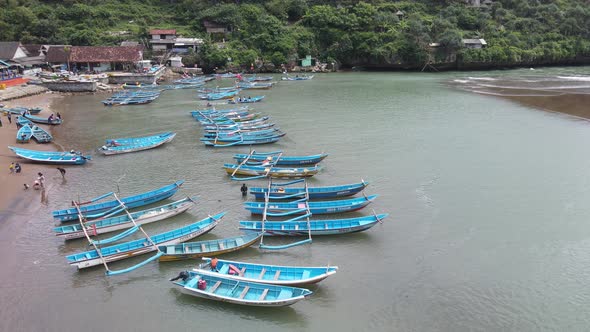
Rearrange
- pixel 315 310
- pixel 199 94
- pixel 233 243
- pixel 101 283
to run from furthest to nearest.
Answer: pixel 199 94 → pixel 233 243 → pixel 101 283 → pixel 315 310

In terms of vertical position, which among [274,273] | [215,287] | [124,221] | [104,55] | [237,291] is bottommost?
[237,291]

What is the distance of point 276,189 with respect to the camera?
81.0ft

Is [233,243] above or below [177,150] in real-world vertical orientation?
below

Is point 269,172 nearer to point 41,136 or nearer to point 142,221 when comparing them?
point 142,221

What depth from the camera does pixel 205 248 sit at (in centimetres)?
1922

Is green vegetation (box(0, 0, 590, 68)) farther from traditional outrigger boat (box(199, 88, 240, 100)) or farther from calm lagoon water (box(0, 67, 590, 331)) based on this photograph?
calm lagoon water (box(0, 67, 590, 331))

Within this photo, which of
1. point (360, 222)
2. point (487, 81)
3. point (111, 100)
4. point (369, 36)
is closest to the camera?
point (360, 222)

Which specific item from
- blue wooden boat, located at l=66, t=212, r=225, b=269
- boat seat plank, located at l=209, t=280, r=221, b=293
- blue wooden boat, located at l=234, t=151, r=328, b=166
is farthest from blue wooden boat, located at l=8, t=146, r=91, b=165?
boat seat plank, located at l=209, t=280, r=221, b=293

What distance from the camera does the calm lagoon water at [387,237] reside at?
15.9 meters

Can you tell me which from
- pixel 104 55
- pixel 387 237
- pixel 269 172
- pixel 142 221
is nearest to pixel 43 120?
pixel 142 221

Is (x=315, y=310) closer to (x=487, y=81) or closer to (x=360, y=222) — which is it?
(x=360, y=222)

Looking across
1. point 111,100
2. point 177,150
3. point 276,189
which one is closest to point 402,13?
point 111,100

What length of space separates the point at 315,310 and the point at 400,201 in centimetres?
1059

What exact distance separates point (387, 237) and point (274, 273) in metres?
6.83
